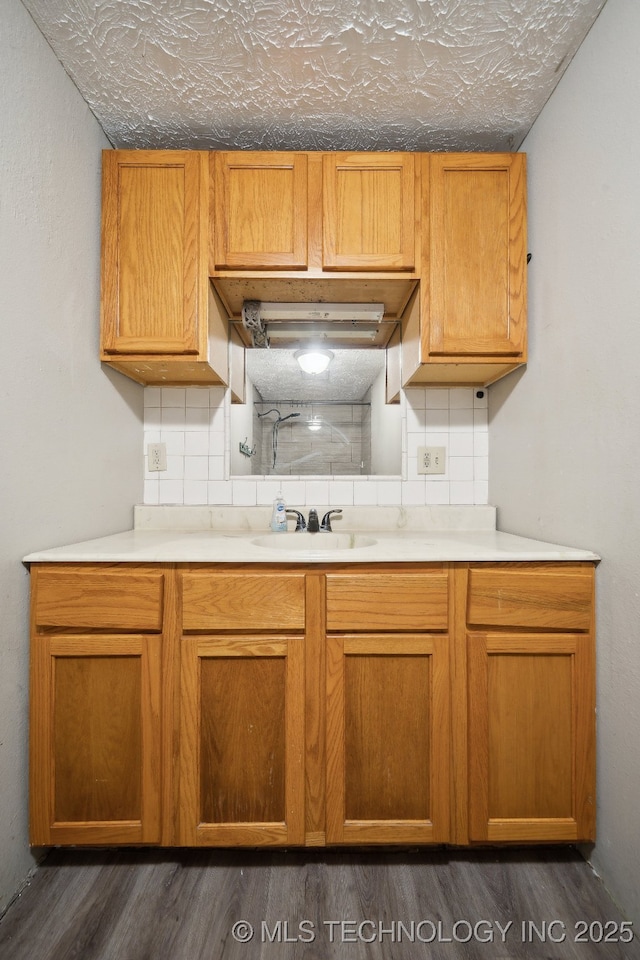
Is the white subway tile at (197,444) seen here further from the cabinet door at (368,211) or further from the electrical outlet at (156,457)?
the cabinet door at (368,211)

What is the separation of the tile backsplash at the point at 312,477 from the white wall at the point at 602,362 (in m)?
0.39

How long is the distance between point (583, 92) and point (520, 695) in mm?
1708

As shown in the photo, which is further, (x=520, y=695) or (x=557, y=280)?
(x=557, y=280)

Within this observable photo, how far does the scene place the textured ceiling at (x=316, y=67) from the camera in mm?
1173

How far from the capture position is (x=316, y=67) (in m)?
1.30

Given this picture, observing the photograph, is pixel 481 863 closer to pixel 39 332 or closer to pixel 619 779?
pixel 619 779

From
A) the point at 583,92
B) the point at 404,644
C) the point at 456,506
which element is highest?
the point at 583,92

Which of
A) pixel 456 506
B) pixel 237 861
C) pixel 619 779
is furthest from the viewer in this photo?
pixel 456 506

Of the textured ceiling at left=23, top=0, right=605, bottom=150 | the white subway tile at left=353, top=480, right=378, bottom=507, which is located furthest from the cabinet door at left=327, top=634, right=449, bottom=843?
the textured ceiling at left=23, top=0, right=605, bottom=150

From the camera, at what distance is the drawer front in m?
1.19

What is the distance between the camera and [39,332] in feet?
4.08

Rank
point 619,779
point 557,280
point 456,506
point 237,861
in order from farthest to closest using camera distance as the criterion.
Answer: point 456,506, point 557,280, point 237,861, point 619,779

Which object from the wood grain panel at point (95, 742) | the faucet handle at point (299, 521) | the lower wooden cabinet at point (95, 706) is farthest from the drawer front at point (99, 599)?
the faucet handle at point (299, 521)

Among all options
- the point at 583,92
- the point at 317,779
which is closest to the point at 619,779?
the point at 317,779
